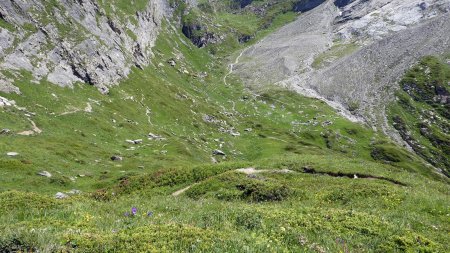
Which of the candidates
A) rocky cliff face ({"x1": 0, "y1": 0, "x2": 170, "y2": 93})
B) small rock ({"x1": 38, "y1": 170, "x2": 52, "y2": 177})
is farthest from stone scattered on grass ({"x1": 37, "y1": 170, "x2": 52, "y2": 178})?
rocky cliff face ({"x1": 0, "y1": 0, "x2": 170, "y2": 93})

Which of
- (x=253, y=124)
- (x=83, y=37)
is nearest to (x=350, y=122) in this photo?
(x=253, y=124)

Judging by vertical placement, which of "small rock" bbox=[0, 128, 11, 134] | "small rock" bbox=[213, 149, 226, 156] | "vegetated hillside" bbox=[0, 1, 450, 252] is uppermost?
"small rock" bbox=[0, 128, 11, 134]

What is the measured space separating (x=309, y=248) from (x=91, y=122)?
9226 centimetres

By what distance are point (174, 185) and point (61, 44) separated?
4020 inches

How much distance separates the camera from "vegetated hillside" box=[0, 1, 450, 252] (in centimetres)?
1133

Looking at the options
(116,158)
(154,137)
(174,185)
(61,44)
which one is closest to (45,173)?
(116,158)

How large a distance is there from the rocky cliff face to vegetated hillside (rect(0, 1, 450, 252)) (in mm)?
4734

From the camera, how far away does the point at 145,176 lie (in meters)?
35.5

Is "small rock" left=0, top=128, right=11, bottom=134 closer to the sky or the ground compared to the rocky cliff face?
closer to the ground

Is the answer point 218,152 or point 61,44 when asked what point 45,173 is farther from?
point 61,44

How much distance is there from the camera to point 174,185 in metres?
32.8

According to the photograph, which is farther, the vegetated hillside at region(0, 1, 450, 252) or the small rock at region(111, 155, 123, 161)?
the small rock at region(111, 155, 123, 161)

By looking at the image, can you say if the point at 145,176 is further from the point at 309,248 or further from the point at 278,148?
the point at 278,148

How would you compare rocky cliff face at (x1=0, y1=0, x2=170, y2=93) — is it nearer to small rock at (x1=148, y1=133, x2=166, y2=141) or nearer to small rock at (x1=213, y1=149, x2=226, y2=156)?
small rock at (x1=148, y1=133, x2=166, y2=141)
